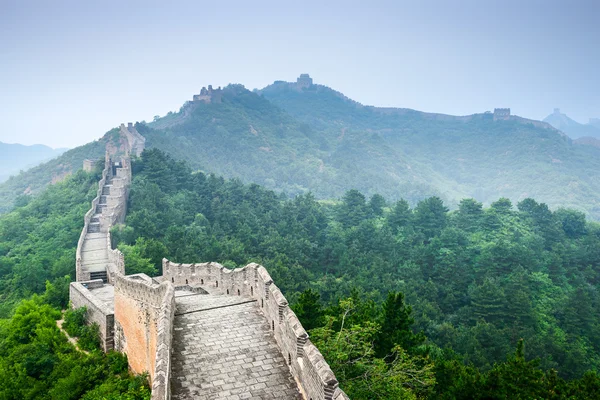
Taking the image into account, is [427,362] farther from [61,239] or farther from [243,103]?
[243,103]

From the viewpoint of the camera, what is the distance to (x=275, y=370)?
988 centimetres

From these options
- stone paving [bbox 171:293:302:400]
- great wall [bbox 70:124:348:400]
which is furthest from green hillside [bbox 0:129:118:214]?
stone paving [bbox 171:293:302:400]

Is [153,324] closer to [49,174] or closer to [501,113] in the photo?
[49,174]

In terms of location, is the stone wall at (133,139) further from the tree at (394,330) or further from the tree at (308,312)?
the tree at (394,330)

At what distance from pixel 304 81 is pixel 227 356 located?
163 metres

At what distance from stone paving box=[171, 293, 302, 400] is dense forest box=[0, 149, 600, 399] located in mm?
2602

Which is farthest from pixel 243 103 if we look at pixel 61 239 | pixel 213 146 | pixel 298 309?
pixel 298 309

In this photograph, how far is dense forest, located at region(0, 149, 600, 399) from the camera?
1438cm

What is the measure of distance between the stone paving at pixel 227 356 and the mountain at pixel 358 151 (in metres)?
57.8

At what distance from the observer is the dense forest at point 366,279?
47.2 feet

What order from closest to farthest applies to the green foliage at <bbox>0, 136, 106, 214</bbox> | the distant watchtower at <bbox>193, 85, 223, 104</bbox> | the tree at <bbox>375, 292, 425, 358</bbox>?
the tree at <bbox>375, 292, 425, 358</bbox> → the green foliage at <bbox>0, 136, 106, 214</bbox> → the distant watchtower at <bbox>193, 85, 223, 104</bbox>

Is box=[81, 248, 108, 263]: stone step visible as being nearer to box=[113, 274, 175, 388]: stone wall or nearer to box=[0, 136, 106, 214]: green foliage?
box=[113, 274, 175, 388]: stone wall

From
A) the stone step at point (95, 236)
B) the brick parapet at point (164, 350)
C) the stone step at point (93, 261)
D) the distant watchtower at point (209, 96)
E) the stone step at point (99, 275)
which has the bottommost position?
the stone step at point (99, 275)

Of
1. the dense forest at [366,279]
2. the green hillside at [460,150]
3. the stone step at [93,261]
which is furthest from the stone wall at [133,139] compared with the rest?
the green hillside at [460,150]
